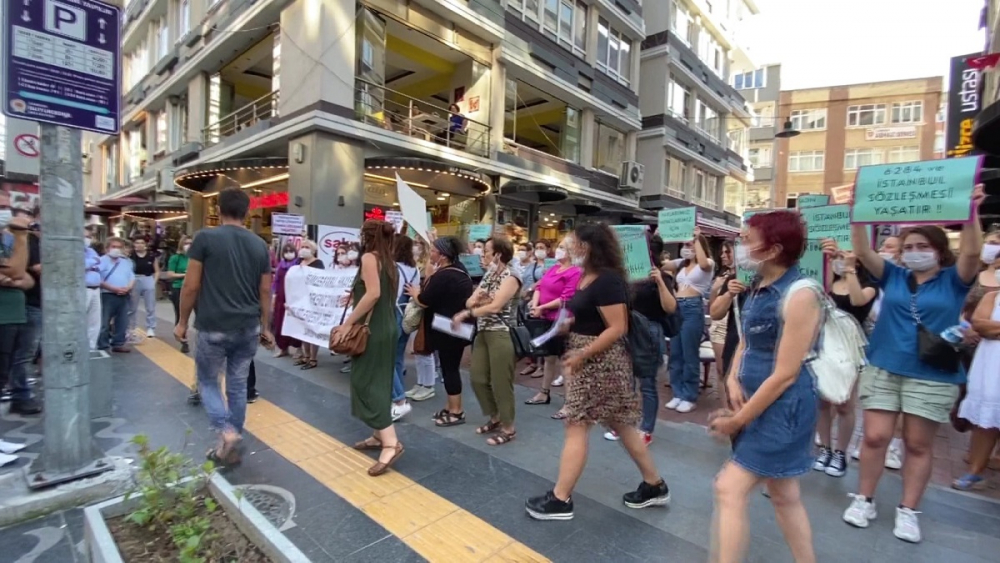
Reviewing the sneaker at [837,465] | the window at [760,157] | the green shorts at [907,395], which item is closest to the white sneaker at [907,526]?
the green shorts at [907,395]

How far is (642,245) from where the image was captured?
438cm

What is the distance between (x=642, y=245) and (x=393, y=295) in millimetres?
2176

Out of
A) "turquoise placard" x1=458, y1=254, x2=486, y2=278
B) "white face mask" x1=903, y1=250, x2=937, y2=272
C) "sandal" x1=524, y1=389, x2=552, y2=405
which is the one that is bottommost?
"sandal" x1=524, y1=389, x2=552, y2=405

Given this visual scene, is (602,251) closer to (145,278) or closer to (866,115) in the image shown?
(145,278)

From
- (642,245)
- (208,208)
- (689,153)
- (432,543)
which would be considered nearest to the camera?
(432,543)

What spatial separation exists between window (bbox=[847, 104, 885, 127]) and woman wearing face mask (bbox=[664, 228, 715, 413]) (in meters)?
40.8

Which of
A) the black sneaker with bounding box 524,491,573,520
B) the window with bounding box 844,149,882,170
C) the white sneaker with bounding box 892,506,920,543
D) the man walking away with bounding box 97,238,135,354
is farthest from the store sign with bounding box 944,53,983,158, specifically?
the window with bounding box 844,149,882,170

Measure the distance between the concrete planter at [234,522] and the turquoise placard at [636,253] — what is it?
328 cm

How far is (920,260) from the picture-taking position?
2.99 metres

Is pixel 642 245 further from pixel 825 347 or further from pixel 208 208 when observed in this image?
pixel 208 208

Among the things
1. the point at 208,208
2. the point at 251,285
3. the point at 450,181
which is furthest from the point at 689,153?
the point at 251,285

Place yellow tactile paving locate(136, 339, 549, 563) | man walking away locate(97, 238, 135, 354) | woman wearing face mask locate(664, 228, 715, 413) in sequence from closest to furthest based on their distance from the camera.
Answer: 1. yellow tactile paving locate(136, 339, 549, 563)
2. woman wearing face mask locate(664, 228, 715, 413)
3. man walking away locate(97, 238, 135, 354)

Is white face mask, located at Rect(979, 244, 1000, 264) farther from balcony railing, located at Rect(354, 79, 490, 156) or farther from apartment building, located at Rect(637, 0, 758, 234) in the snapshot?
apartment building, located at Rect(637, 0, 758, 234)

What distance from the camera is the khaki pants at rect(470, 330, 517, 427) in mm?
4406
